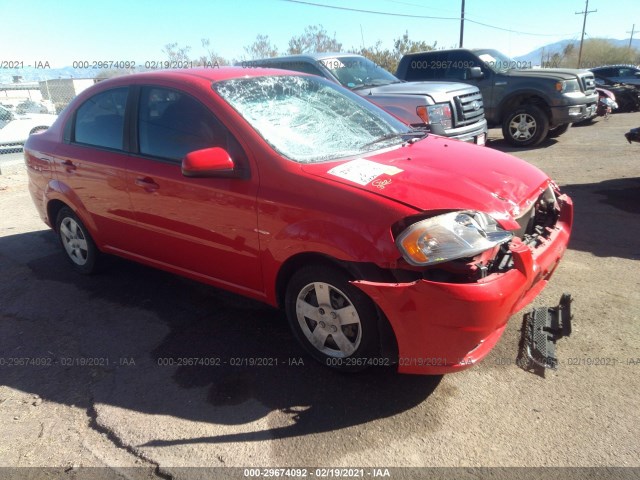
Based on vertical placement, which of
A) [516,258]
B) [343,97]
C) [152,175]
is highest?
[343,97]

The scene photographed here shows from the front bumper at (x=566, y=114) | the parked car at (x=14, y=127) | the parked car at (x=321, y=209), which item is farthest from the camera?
the parked car at (x=14, y=127)

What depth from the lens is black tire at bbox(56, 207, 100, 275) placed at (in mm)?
4531

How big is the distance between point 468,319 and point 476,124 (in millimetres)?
5938

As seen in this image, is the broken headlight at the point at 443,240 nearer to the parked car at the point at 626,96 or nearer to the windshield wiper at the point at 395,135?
the windshield wiper at the point at 395,135

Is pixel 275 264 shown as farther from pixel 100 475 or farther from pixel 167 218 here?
pixel 100 475

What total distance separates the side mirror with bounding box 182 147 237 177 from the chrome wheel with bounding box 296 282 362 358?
2.83 feet

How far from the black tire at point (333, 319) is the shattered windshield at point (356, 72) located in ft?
18.6

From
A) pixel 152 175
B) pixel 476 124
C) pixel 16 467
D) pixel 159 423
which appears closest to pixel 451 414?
pixel 159 423

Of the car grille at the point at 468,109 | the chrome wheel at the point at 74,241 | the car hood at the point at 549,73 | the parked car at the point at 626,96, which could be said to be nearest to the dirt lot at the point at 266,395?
the chrome wheel at the point at 74,241

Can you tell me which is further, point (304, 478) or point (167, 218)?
point (167, 218)

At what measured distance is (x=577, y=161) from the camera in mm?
8875

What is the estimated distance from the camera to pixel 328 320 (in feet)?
9.45

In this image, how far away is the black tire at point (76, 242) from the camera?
14.9 feet

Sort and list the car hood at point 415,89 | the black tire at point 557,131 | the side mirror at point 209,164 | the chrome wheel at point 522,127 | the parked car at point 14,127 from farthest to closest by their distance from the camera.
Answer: the parked car at point 14,127, the black tire at point 557,131, the chrome wheel at point 522,127, the car hood at point 415,89, the side mirror at point 209,164
